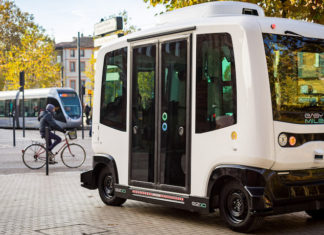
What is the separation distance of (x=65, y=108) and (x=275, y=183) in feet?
119

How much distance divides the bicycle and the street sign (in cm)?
289

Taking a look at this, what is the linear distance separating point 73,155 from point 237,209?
9.68 m

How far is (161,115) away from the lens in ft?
27.7

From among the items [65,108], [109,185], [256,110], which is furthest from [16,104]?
[256,110]

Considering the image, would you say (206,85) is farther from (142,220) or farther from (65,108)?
(65,108)

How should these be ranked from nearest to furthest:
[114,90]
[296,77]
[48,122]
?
[296,77]
[114,90]
[48,122]

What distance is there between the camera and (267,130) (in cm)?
712

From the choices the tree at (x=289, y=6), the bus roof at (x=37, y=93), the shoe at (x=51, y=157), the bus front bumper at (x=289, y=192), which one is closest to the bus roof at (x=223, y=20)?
the bus front bumper at (x=289, y=192)

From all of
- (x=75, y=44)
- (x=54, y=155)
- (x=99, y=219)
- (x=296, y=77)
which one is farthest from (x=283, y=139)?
(x=75, y=44)

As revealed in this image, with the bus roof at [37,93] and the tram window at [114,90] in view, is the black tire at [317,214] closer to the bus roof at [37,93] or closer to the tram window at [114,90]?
the tram window at [114,90]

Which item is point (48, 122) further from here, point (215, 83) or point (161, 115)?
point (215, 83)

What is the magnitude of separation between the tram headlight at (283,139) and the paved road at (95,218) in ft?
3.50

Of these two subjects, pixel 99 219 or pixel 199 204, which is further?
pixel 99 219

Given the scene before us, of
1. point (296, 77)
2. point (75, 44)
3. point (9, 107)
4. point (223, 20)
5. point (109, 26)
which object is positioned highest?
point (75, 44)
